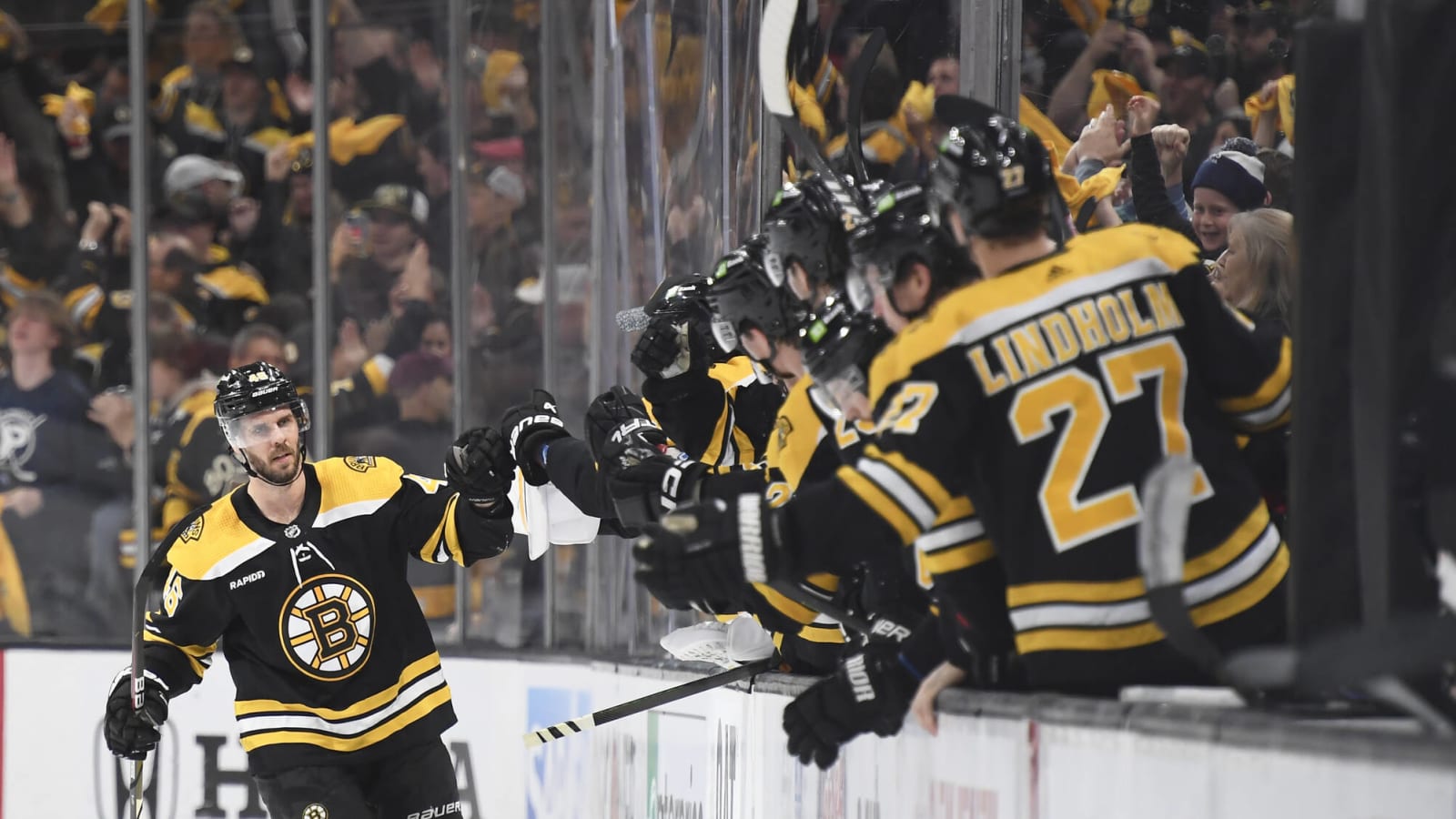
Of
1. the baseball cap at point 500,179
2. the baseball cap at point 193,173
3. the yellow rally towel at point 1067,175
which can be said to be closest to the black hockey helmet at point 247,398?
the yellow rally towel at point 1067,175

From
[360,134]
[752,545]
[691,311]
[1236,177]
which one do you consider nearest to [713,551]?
[752,545]

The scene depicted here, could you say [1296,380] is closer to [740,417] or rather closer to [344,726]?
[740,417]

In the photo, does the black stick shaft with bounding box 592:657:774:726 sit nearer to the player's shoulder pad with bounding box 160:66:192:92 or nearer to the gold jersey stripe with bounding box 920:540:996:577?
the gold jersey stripe with bounding box 920:540:996:577

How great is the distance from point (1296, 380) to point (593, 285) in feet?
12.0

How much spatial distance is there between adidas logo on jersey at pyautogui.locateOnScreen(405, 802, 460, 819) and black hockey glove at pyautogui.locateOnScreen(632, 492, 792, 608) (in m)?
1.71

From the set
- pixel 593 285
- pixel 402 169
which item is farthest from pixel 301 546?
pixel 402 169

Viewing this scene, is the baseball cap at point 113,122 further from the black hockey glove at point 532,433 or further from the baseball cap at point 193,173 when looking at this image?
the black hockey glove at point 532,433

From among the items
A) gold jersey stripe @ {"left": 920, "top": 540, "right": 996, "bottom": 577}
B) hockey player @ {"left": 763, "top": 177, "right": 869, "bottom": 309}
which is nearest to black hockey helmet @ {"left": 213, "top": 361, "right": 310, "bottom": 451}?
hockey player @ {"left": 763, "top": 177, "right": 869, "bottom": 309}

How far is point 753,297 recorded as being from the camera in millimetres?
2732

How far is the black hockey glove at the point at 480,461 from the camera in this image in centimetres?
332

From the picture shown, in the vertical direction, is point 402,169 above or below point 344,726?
above

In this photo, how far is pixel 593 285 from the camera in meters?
5.27

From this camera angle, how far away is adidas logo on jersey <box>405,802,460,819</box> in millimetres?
3576

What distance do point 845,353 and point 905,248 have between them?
0.16 m
